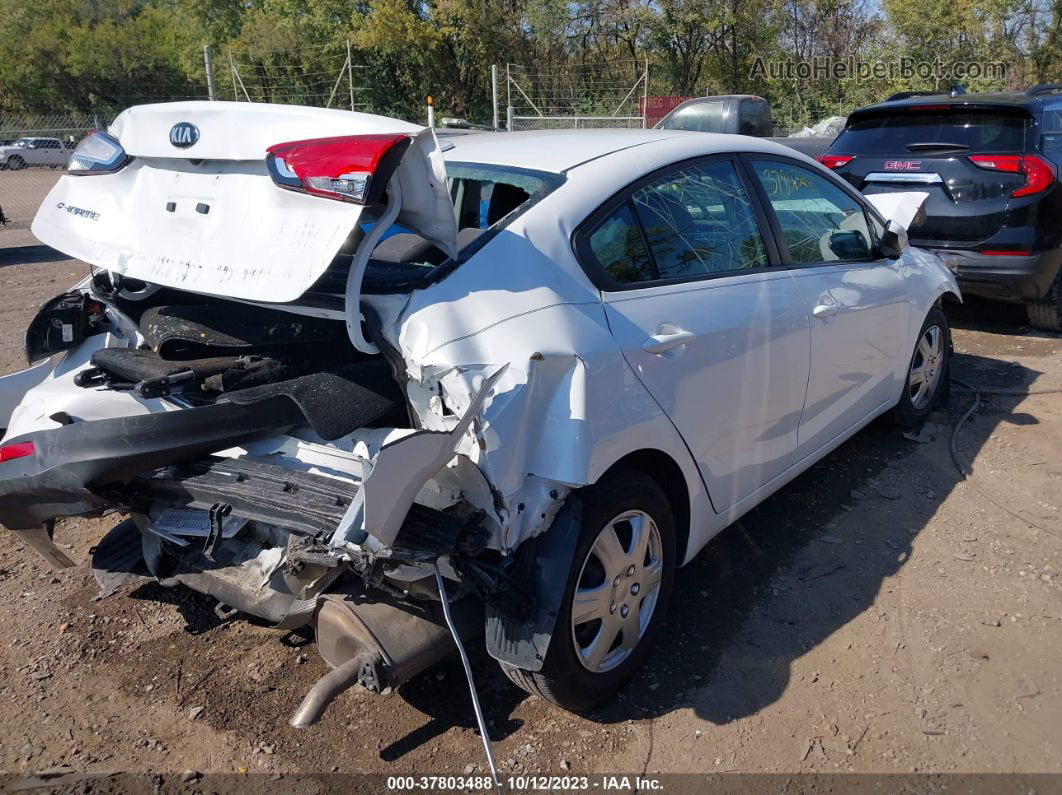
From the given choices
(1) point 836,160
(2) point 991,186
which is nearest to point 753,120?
(1) point 836,160

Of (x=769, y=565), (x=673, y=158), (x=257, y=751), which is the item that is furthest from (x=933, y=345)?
(x=257, y=751)

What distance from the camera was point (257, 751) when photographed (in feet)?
8.68

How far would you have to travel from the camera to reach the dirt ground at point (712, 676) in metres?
2.63

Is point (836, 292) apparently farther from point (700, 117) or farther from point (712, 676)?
point (700, 117)

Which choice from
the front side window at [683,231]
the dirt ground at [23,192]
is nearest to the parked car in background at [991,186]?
the front side window at [683,231]

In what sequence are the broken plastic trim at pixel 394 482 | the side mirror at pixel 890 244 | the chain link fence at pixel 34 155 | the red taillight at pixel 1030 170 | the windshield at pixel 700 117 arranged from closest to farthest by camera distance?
the broken plastic trim at pixel 394 482, the side mirror at pixel 890 244, the red taillight at pixel 1030 170, the windshield at pixel 700 117, the chain link fence at pixel 34 155

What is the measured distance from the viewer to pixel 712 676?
2.95 meters

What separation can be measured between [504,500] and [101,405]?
1534mm

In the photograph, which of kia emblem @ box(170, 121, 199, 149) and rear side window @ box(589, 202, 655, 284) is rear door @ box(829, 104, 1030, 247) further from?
kia emblem @ box(170, 121, 199, 149)

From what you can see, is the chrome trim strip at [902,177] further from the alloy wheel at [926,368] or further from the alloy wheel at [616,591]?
the alloy wheel at [616,591]

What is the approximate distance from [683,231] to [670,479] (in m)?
0.88

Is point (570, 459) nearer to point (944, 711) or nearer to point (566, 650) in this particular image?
point (566, 650)

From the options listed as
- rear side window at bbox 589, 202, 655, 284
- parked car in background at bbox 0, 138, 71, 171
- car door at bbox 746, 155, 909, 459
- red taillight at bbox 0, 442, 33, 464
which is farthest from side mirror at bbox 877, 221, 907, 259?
parked car in background at bbox 0, 138, 71, 171

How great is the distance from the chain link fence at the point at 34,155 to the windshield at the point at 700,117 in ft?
44.0
